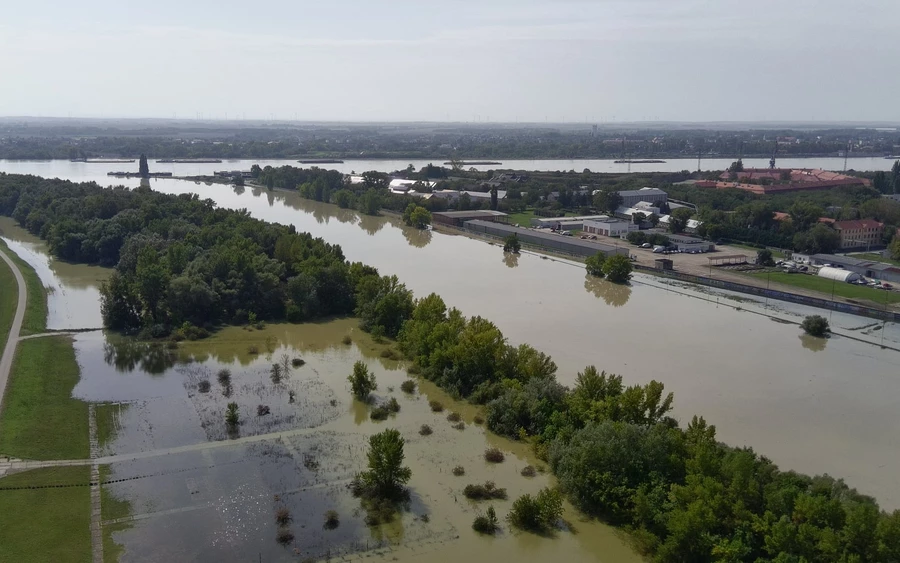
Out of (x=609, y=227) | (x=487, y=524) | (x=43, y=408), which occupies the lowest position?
(x=487, y=524)

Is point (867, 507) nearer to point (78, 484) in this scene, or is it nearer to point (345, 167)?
point (78, 484)

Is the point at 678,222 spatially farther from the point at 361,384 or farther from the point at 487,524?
the point at 487,524

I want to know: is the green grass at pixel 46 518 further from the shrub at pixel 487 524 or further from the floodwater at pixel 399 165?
the floodwater at pixel 399 165

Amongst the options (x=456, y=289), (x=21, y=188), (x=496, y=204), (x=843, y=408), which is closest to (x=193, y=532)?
(x=843, y=408)

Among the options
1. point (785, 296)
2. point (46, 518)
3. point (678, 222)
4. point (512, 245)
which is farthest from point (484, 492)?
point (678, 222)

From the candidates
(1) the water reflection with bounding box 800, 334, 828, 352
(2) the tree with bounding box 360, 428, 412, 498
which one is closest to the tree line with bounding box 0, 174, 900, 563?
(2) the tree with bounding box 360, 428, 412, 498

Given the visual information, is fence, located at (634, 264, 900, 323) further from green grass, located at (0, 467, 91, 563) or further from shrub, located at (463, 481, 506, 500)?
green grass, located at (0, 467, 91, 563)

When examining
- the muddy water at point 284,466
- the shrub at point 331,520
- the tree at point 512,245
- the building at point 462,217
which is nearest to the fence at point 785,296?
the tree at point 512,245
